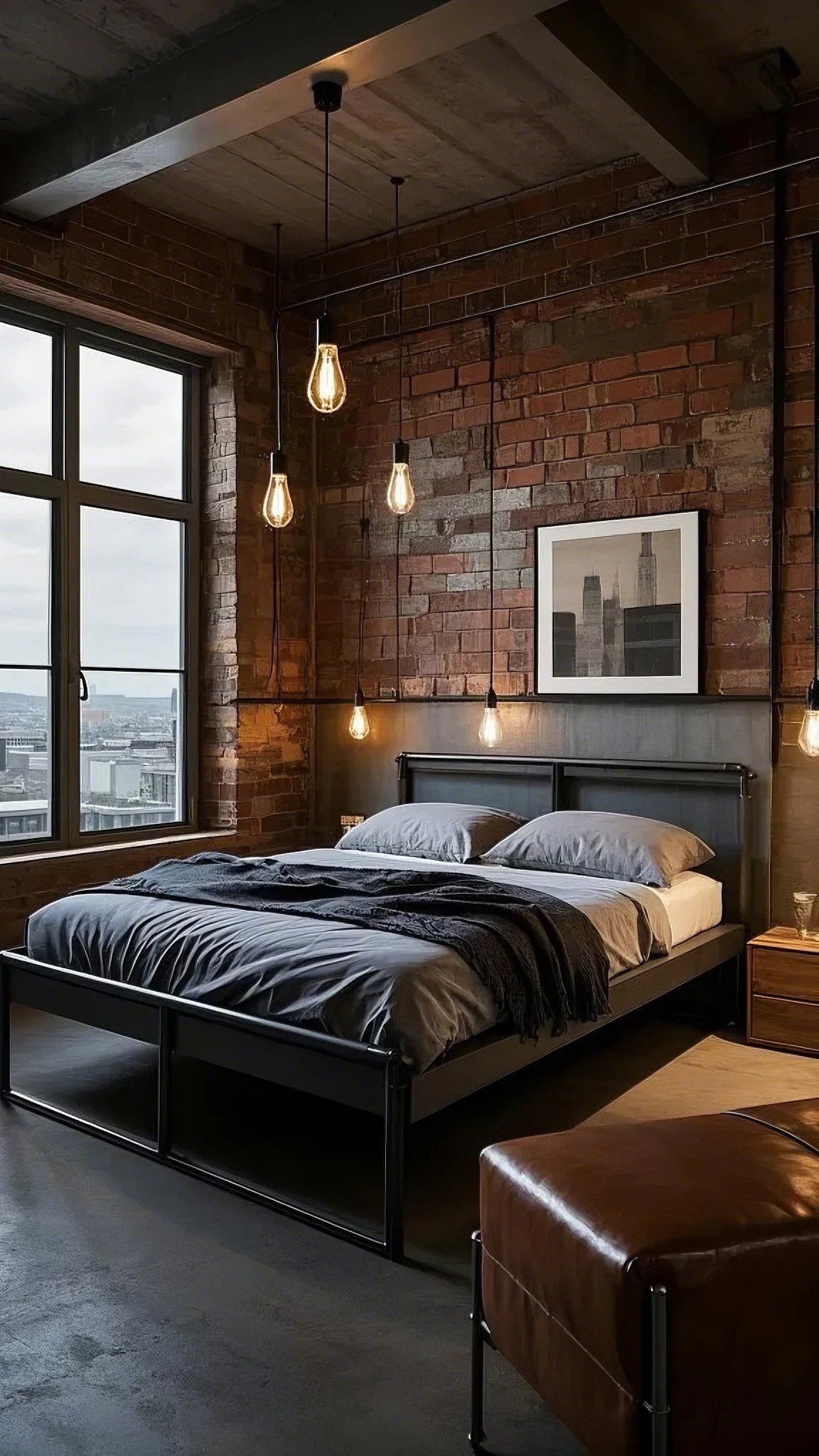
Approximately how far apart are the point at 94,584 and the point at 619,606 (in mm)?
2430

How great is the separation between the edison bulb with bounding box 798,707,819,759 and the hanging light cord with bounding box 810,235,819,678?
0.89 feet

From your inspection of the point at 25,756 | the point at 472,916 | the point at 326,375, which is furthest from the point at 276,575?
the point at 472,916

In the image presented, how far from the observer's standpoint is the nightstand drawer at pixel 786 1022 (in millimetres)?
4242

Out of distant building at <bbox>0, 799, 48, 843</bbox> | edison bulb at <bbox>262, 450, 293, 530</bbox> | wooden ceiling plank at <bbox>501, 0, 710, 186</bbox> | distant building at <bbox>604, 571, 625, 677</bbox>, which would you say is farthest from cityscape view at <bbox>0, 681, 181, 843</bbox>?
wooden ceiling plank at <bbox>501, 0, 710, 186</bbox>

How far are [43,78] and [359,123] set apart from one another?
3.99 feet

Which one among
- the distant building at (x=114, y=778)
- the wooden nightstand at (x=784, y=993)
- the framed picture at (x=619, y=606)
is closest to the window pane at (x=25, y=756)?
the distant building at (x=114, y=778)

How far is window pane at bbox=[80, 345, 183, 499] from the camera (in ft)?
17.9

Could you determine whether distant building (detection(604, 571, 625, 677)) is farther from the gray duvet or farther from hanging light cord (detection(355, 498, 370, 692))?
hanging light cord (detection(355, 498, 370, 692))

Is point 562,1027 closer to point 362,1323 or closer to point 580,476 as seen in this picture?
point 362,1323

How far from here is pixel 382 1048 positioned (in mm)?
2799

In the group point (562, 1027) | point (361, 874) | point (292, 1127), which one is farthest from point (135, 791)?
point (562, 1027)

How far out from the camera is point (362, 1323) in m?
2.42

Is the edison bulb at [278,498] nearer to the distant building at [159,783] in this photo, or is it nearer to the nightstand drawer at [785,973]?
the distant building at [159,783]

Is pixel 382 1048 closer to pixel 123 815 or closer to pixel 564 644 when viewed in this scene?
pixel 564 644
